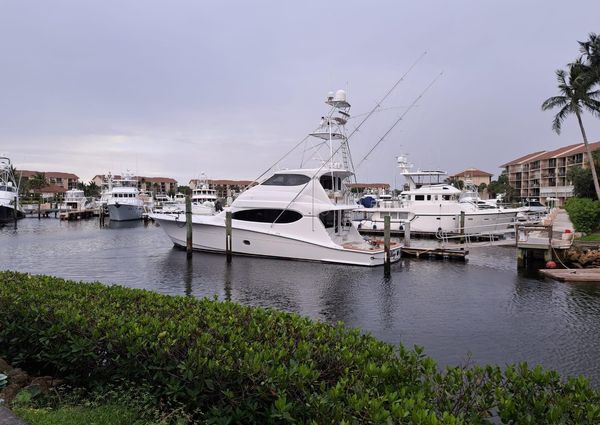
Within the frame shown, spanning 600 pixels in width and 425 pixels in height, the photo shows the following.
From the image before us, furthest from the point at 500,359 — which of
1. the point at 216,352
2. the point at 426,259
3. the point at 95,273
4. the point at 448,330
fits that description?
the point at 95,273

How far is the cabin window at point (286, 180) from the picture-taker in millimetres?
26344

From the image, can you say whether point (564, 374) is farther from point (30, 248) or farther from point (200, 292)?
point (30, 248)

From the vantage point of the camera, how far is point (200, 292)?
18.6 m

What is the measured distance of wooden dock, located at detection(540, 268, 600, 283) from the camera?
19.5 metres

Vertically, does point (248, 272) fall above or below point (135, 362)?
below

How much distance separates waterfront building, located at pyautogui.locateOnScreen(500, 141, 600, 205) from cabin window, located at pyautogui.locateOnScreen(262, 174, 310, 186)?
6045 centimetres

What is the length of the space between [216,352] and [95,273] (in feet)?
66.6

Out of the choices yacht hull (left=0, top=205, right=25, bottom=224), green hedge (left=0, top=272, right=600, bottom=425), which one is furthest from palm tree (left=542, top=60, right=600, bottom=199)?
yacht hull (left=0, top=205, right=25, bottom=224)

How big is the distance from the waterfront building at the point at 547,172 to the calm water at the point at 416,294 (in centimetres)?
5549

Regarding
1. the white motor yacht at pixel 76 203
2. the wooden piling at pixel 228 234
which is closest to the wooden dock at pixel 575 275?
the wooden piling at pixel 228 234

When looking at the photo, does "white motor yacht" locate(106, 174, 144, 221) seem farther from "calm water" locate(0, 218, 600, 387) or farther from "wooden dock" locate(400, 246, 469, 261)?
"wooden dock" locate(400, 246, 469, 261)

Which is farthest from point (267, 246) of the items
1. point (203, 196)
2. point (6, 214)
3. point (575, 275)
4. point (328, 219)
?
point (6, 214)

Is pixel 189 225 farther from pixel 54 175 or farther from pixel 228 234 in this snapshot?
pixel 54 175

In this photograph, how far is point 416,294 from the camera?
730 inches
